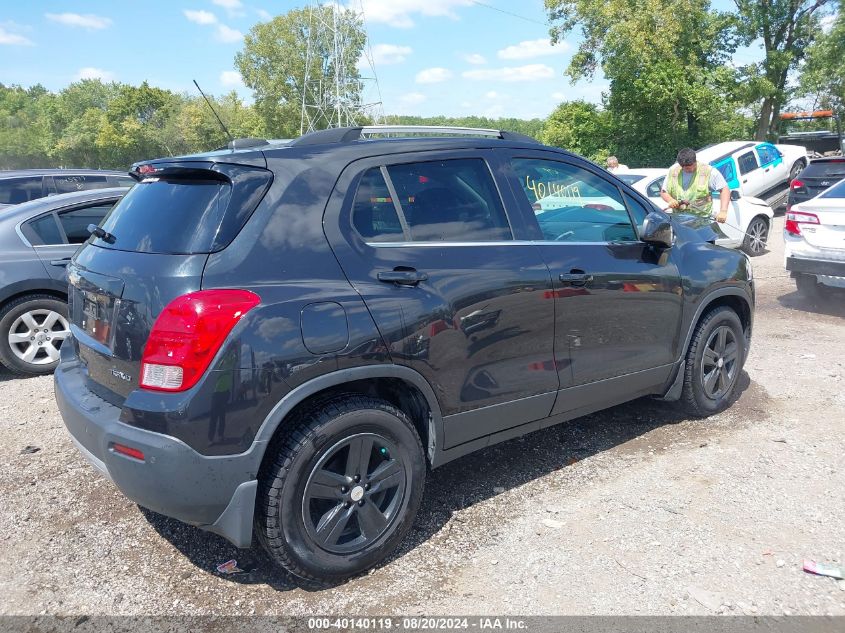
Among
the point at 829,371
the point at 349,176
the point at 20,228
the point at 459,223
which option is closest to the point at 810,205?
the point at 829,371

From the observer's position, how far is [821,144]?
2902 cm

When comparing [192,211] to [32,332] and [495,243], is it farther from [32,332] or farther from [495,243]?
[32,332]

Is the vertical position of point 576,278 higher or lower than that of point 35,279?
higher

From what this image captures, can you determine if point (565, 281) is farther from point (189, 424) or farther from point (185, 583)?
point (185, 583)

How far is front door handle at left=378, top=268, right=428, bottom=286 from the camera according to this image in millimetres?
2984

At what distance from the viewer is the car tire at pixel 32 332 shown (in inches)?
237

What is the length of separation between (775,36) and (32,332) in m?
29.0

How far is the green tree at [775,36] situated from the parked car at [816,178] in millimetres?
16000

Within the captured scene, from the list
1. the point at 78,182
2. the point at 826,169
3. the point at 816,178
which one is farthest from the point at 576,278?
the point at 826,169

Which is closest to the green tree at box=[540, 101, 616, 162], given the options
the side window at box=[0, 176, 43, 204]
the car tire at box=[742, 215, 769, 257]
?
the car tire at box=[742, 215, 769, 257]

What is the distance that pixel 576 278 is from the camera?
3676 millimetres

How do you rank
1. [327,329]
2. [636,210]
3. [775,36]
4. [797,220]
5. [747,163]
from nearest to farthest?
[327,329]
[636,210]
[797,220]
[747,163]
[775,36]

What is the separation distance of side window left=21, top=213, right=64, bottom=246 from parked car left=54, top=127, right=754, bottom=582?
10.9 ft

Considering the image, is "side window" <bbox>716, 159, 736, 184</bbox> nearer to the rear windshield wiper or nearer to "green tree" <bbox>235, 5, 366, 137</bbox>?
the rear windshield wiper
